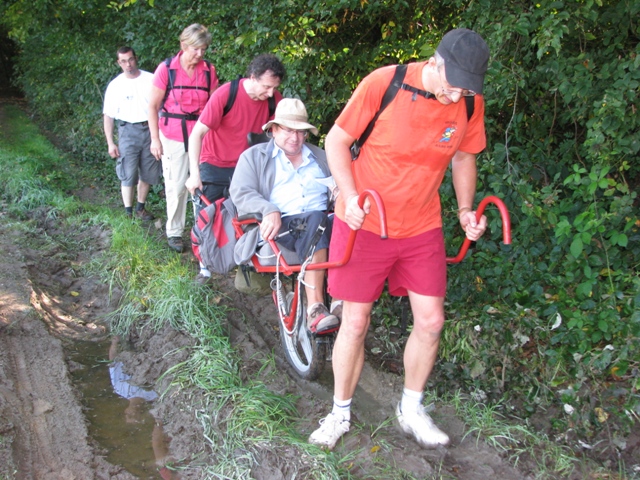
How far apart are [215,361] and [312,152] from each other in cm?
156

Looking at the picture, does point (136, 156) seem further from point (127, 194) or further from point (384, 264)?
point (384, 264)

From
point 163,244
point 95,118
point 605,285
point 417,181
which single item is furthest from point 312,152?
point 95,118

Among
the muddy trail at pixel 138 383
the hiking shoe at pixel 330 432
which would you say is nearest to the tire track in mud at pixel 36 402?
the muddy trail at pixel 138 383

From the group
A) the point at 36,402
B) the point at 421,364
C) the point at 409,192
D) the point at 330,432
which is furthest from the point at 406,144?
the point at 36,402

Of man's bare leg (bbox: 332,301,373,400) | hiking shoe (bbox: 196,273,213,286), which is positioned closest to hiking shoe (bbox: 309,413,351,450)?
man's bare leg (bbox: 332,301,373,400)

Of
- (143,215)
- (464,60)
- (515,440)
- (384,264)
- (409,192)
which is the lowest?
(143,215)

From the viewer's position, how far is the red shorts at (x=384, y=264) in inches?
131

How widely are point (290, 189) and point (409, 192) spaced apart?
1.31 m

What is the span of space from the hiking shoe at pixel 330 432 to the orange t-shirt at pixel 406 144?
3.54 ft

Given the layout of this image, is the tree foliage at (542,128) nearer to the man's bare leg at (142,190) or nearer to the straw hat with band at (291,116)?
the straw hat with band at (291,116)

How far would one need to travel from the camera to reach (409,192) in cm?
→ 323

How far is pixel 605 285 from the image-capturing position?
4.29m

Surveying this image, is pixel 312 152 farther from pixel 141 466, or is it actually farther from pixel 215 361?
pixel 141 466

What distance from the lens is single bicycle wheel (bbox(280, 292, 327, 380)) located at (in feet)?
13.8
